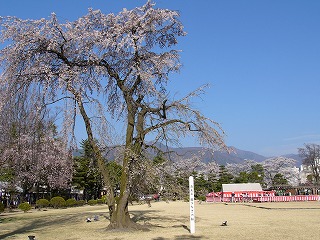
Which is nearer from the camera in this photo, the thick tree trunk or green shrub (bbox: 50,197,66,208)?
the thick tree trunk

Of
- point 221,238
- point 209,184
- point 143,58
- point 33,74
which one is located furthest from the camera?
point 209,184

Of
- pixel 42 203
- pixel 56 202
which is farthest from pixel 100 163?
pixel 56 202

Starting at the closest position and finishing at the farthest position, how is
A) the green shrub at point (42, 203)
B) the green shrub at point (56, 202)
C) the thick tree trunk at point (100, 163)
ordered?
the thick tree trunk at point (100, 163) → the green shrub at point (42, 203) → the green shrub at point (56, 202)

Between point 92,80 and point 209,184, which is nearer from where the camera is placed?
point 92,80

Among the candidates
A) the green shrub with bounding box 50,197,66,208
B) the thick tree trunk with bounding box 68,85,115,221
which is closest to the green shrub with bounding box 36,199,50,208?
the green shrub with bounding box 50,197,66,208

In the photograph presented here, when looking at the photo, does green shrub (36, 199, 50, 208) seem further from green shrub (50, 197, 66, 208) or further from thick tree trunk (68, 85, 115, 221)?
thick tree trunk (68, 85, 115, 221)

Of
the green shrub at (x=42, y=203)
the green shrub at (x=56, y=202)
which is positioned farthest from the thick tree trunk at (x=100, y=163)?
the green shrub at (x=56, y=202)

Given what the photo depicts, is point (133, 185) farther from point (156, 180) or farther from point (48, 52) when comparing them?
point (48, 52)

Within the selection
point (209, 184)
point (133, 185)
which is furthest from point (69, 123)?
point (209, 184)

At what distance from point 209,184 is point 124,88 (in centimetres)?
4669

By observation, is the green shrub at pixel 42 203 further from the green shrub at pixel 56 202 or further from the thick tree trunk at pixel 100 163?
the thick tree trunk at pixel 100 163

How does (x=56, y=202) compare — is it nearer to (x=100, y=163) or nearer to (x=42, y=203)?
(x=42, y=203)

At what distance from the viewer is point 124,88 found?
577 inches

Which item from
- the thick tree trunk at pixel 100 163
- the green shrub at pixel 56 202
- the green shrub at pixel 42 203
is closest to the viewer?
the thick tree trunk at pixel 100 163
